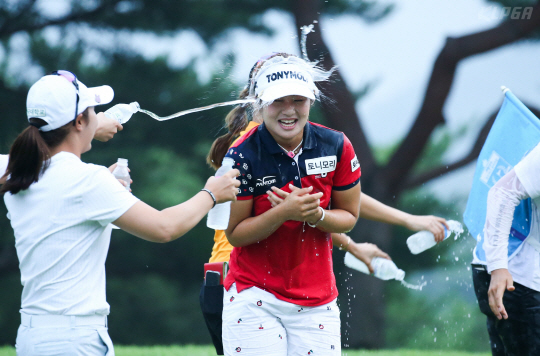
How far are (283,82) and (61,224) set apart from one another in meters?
1.02

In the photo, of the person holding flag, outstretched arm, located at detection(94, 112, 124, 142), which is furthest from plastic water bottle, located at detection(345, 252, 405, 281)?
outstretched arm, located at detection(94, 112, 124, 142)

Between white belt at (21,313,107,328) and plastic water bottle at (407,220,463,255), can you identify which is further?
plastic water bottle at (407,220,463,255)

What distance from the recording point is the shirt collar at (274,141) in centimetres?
246

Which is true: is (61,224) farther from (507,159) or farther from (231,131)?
(507,159)

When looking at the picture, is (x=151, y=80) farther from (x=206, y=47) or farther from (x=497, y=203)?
(x=497, y=203)

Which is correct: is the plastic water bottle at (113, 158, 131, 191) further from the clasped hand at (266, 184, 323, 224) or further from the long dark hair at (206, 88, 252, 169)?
the clasped hand at (266, 184, 323, 224)

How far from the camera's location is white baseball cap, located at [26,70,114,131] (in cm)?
198

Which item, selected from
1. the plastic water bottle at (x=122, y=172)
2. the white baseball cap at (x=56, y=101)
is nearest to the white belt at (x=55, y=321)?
the white baseball cap at (x=56, y=101)

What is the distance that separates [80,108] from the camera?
2043 mm

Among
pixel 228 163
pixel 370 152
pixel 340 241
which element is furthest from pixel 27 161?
pixel 370 152

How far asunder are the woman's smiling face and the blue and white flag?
1.12m

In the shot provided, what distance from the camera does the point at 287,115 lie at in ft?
8.02

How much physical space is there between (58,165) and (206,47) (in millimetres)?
6409

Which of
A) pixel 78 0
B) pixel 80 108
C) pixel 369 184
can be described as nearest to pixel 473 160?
pixel 369 184
